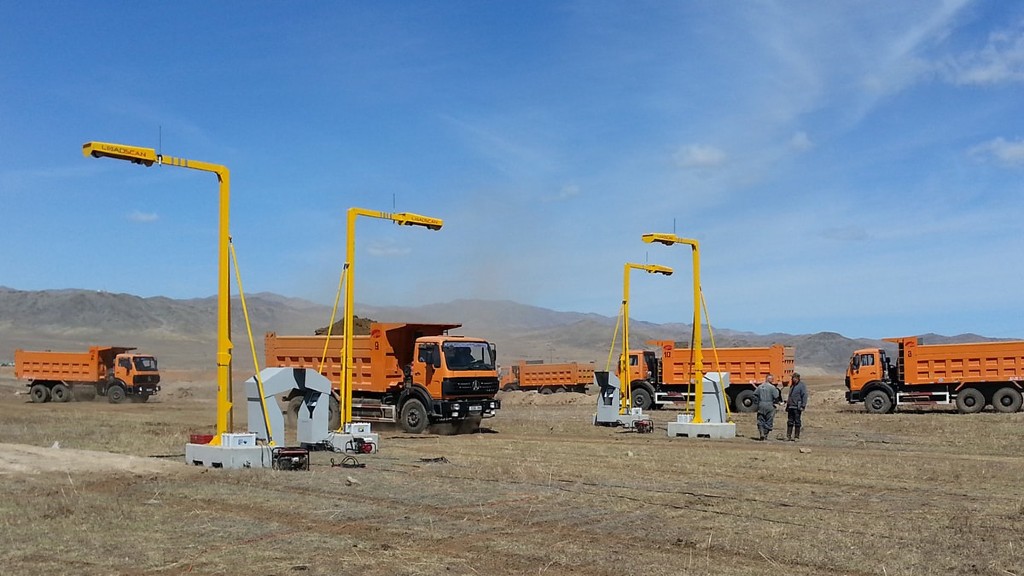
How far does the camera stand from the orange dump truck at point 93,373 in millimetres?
43625

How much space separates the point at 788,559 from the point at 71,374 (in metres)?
42.6

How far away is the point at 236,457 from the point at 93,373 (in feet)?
107

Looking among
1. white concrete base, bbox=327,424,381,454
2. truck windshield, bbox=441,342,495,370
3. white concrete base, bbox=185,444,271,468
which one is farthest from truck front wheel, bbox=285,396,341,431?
white concrete base, bbox=185,444,271,468

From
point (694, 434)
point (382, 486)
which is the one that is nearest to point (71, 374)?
point (694, 434)

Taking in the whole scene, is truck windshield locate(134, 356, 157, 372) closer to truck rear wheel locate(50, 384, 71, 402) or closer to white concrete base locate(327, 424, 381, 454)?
→ truck rear wheel locate(50, 384, 71, 402)

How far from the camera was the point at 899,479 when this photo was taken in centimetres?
1466

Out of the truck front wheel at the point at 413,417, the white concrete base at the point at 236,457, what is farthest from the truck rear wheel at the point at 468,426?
the white concrete base at the point at 236,457

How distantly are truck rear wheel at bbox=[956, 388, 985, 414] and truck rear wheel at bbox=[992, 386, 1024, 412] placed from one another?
46cm

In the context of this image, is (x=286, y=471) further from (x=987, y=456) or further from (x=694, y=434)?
(x=987, y=456)

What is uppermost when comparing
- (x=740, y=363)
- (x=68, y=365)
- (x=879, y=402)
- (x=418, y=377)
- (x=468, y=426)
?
(x=740, y=363)

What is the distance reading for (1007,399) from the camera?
1293 inches

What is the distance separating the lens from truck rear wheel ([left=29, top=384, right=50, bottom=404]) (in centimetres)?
4494

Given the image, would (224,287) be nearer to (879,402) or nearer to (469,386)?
(469,386)

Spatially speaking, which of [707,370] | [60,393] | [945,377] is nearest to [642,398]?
[707,370]
